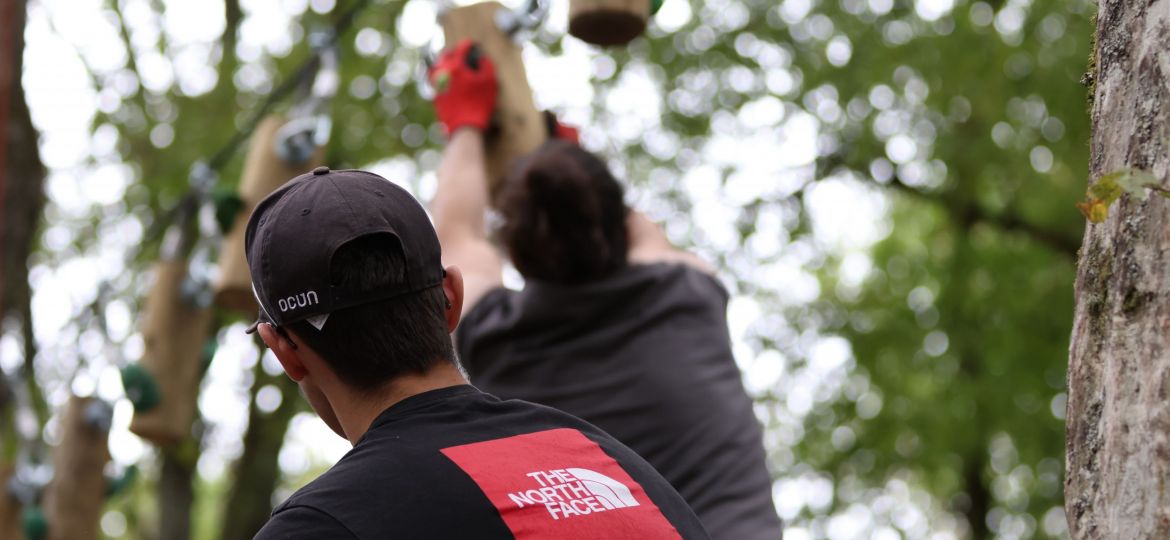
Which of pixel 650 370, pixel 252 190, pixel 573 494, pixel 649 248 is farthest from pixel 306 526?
pixel 252 190

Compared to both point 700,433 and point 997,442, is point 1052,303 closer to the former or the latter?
point 997,442

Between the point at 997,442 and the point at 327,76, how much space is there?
7.97 metres

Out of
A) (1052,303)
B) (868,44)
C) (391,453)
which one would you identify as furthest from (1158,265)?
(1052,303)

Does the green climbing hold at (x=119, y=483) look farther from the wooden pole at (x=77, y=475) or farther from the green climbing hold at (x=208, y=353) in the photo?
the green climbing hold at (x=208, y=353)

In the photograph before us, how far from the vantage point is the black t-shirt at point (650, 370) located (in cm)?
238

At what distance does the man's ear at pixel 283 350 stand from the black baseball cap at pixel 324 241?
1 centimetres

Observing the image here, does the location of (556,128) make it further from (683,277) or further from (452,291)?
(452,291)

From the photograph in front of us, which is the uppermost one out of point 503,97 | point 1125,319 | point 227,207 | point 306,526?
point 1125,319

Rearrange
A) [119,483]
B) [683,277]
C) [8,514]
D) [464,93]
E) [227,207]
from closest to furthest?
[683,277] → [464,93] → [227,207] → [119,483] → [8,514]

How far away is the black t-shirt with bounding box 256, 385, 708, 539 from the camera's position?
4.43 ft

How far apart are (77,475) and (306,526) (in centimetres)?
351

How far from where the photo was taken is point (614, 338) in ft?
8.16

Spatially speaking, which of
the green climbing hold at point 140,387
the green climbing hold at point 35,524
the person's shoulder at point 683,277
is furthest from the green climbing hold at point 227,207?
the person's shoulder at point 683,277

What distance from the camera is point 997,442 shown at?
10438 millimetres
